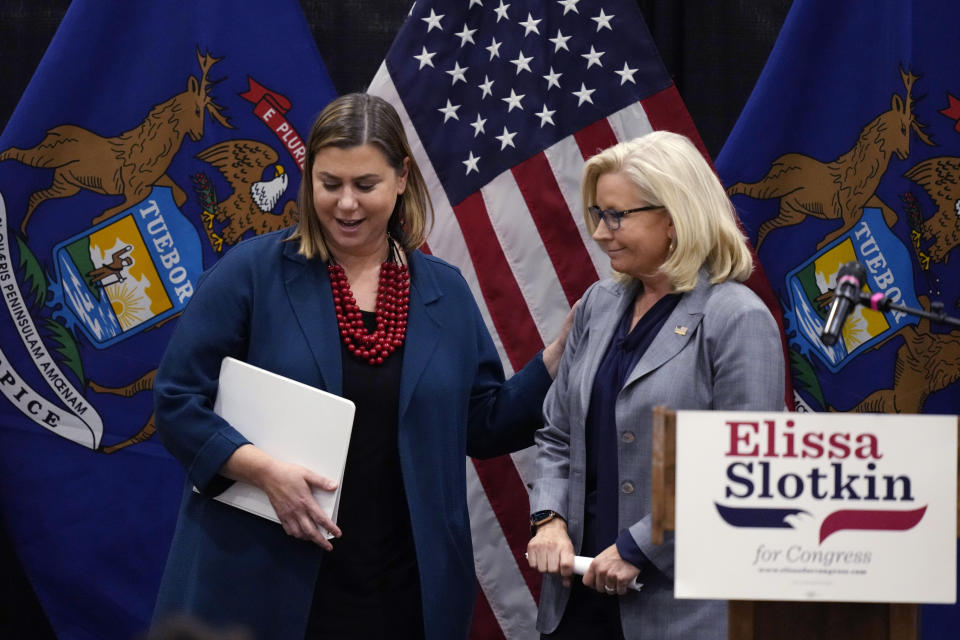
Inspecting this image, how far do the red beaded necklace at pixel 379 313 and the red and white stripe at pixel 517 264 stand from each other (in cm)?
74

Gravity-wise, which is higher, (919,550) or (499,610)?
(919,550)

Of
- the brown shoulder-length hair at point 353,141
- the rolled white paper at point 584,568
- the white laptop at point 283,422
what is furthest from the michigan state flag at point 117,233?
the rolled white paper at point 584,568

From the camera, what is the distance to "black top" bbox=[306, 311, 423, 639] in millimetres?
2129

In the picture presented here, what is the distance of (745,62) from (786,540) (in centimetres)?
206

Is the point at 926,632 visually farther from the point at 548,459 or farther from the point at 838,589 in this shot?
the point at 838,589

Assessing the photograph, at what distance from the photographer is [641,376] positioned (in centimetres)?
199

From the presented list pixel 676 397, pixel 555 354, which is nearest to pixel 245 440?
pixel 555 354

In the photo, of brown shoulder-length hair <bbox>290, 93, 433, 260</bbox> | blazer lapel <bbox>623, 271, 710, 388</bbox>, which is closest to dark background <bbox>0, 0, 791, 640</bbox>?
brown shoulder-length hair <bbox>290, 93, 433, 260</bbox>

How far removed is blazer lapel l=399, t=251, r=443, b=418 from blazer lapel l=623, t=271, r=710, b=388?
16.4 inches

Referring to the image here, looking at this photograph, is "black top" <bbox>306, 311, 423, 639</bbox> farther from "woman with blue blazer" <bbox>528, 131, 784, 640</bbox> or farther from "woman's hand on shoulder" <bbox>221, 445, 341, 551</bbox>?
"woman with blue blazer" <bbox>528, 131, 784, 640</bbox>

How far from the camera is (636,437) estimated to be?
1.97m

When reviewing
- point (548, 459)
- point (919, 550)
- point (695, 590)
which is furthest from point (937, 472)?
point (548, 459)

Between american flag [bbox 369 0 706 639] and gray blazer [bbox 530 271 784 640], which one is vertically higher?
american flag [bbox 369 0 706 639]

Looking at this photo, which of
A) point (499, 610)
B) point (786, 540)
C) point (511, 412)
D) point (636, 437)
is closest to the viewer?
point (786, 540)
